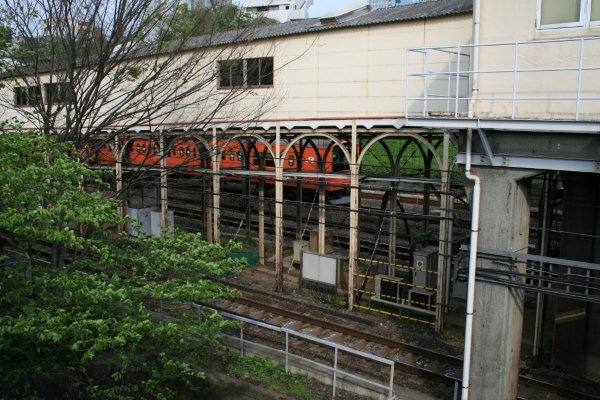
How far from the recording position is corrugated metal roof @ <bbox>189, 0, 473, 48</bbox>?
10.7 m

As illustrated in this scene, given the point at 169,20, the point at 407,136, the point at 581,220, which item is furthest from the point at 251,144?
the point at 581,220

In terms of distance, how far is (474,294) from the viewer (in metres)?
7.02

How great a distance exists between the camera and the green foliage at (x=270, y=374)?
29.1 feet

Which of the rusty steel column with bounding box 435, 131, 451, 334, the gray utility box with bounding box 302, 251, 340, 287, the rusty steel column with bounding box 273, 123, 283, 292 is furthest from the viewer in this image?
the rusty steel column with bounding box 273, 123, 283, 292

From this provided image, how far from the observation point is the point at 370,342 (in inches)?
431

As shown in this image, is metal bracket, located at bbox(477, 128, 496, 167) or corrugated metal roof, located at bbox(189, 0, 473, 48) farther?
corrugated metal roof, located at bbox(189, 0, 473, 48)

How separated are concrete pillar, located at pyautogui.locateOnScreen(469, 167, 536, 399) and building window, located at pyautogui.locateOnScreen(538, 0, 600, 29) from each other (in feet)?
5.65

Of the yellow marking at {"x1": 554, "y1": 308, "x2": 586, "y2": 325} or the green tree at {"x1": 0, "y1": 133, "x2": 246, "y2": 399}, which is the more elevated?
the green tree at {"x1": 0, "y1": 133, "x2": 246, "y2": 399}

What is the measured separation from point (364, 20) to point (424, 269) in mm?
5576

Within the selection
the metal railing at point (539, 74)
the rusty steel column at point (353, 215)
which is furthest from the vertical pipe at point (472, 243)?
the rusty steel column at point (353, 215)

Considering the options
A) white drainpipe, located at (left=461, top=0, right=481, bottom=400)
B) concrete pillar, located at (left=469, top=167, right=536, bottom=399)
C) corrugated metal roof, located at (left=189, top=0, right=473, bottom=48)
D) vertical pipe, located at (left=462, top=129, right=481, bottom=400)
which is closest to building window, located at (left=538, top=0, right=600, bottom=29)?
white drainpipe, located at (left=461, top=0, right=481, bottom=400)

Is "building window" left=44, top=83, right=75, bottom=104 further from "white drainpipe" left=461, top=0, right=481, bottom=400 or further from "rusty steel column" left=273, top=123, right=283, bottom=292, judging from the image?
"rusty steel column" left=273, top=123, right=283, bottom=292

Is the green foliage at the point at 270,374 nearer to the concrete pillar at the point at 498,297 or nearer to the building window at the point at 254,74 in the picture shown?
the concrete pillar at the point at 498,297

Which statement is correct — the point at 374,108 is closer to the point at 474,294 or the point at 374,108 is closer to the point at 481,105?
the point at 481,105
